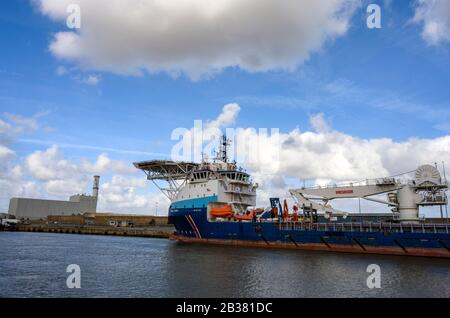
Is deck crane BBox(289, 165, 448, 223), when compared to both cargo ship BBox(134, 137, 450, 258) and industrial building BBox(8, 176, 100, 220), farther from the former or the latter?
industrial building BBox(8, 176, 100, 220)

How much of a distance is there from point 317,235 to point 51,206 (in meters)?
113

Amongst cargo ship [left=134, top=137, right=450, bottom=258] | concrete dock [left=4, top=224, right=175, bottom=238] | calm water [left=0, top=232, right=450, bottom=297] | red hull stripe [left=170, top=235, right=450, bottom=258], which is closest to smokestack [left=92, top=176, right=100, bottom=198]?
concrete dock [left=4, top=224, right=175, bottom=238]

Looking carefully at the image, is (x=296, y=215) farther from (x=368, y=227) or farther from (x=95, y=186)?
(x=95, y=186)

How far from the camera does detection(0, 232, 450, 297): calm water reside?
15.8 m

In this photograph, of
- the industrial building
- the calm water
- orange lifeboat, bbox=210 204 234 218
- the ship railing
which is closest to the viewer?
the calm water

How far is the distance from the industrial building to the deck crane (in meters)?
101

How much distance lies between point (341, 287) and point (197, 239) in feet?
87.2

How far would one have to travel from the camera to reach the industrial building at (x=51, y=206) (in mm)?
118062

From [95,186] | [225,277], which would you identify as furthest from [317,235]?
[95,186]

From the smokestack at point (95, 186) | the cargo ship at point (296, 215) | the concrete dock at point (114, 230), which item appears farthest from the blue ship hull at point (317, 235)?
the smokestack at point (95, 186)

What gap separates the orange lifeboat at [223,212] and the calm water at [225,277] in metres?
12.7

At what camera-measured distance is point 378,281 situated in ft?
57.2

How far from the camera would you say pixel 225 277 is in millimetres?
19234
